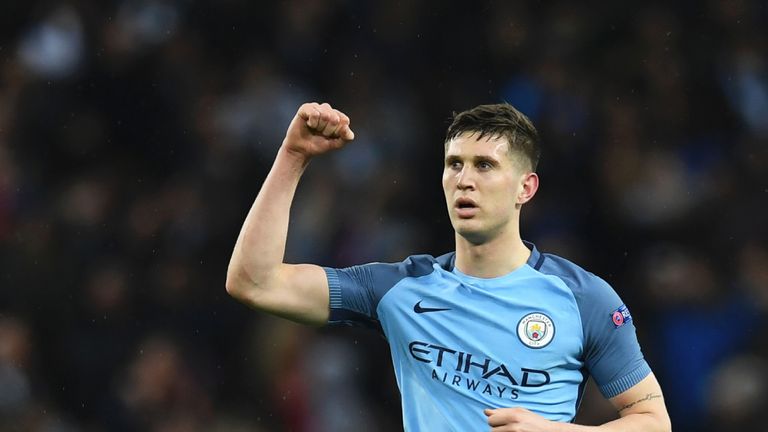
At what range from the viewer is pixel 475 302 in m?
4.21

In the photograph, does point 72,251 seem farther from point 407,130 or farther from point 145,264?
point 407,130

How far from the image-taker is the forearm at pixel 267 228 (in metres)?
3.96

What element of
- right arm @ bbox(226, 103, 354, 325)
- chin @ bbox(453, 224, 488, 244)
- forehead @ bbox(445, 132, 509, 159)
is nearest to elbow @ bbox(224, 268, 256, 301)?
right arm @ bbox(226, 103, 354, 325)

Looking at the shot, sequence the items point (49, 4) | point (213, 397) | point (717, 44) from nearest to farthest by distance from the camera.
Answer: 1. point (213, 397)
2. point (717, 44)
3. point (49, 4)

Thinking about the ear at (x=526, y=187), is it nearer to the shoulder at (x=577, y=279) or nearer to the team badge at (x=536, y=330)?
the shoulder at (x=577, y=279)

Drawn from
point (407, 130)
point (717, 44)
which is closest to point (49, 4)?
point (407, 130)

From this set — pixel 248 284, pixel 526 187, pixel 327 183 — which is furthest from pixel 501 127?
pixel 327 183

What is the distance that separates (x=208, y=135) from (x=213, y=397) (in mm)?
2088

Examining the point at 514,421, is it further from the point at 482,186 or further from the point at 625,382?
the point at 482,186

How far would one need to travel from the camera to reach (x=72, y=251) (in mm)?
8664

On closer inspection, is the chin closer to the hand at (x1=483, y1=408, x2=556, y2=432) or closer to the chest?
the chest

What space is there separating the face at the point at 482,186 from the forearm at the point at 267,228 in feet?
1.84

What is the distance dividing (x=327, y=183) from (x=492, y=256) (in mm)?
4281

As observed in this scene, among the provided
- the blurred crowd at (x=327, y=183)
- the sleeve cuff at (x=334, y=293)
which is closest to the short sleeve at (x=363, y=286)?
the sleeve cuff at (x=334, y=293)
